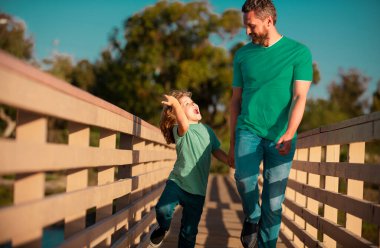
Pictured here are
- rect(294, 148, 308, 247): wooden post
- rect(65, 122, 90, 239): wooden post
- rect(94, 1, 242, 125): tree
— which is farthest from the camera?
rect(94, 1, 242, 125): tree

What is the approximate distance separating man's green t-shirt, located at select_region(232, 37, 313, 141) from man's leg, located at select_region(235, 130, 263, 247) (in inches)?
2.6

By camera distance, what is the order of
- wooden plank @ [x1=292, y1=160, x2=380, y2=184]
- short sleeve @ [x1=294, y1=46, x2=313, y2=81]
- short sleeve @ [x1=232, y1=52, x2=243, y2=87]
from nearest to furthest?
wooden plank @ [x1=292, y1=160, x2=380, y2=184], short sleeve @ [x1=294, y1=46, x2=313, y2=81], short sleeve @ [x1=232, y1=52, x2=243, y2=87]

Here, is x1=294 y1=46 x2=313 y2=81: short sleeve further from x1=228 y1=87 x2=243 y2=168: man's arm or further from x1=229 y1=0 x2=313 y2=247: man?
x1=228 y1=87 x2=243 y2=168: man's arm

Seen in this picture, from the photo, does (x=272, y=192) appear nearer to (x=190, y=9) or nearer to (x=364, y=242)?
(x=364, y=242)

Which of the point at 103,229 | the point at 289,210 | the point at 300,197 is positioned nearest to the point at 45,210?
the point at 103,229

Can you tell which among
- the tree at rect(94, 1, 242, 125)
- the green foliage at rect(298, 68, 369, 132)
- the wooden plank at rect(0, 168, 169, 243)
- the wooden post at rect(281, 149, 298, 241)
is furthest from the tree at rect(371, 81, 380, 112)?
the wooden plank at rect(0, 168, 169, 243)

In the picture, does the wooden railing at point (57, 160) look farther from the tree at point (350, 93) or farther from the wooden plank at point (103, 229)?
the tree at point (350, 93)

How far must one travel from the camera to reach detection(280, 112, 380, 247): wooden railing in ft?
11.2

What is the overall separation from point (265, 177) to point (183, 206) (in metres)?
0.72

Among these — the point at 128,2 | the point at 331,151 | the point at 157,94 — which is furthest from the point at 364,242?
the point at 128,2

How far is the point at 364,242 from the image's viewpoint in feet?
11.2

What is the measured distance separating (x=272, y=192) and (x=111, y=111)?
1197mm

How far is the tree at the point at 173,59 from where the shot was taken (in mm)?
40000

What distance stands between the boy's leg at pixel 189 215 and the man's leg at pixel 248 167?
470mm
